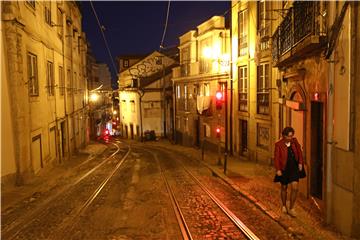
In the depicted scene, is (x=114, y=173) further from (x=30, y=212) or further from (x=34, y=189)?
(x=30, y=212)

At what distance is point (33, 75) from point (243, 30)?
11.7 metres

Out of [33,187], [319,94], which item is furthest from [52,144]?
[319,94]

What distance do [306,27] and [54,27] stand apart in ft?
46.1

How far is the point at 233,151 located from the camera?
23.0 m

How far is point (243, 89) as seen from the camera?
21.5 metres

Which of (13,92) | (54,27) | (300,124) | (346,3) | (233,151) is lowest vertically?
(233,151)

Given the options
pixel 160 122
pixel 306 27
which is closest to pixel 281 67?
pixel 306 27

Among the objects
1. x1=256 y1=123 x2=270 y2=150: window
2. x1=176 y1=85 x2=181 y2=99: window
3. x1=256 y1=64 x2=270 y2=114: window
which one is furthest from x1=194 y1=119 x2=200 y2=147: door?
x1=256 y1=64 x2=270 y2=114: window

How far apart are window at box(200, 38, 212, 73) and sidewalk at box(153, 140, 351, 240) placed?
11.0 metres

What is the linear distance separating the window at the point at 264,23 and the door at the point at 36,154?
417 inches

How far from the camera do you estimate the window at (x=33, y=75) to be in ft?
46.3

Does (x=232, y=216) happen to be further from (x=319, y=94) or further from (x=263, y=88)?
(x=263, y=88)

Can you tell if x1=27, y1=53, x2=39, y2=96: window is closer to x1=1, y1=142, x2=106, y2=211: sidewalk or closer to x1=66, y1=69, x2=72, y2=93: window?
x1=1, y1=142, x2=106, y2=211: sidewalk

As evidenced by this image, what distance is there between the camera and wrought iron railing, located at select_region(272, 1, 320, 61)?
8.78 meters
